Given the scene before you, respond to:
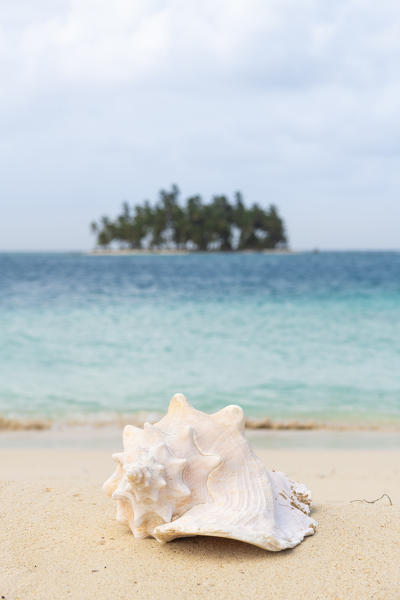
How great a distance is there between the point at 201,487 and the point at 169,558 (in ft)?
0.94

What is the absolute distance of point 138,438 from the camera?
2.26 metres

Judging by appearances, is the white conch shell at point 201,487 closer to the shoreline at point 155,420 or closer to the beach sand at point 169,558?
the beach sand at point 169,558

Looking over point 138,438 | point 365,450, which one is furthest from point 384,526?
point 365,450

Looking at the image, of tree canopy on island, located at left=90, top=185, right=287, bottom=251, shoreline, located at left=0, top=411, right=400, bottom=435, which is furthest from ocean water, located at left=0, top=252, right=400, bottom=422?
tree canopy on island, located at left=90, top=185, right=287, bottom=251

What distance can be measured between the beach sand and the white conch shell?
0.10 meters

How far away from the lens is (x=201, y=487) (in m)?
2.22

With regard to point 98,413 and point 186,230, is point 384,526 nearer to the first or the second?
point 98,413

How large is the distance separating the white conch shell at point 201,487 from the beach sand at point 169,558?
10cm

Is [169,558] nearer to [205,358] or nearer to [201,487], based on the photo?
[201,487]

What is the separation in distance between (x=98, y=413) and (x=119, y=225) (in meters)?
90.3

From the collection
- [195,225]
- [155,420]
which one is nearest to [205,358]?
[155,420]

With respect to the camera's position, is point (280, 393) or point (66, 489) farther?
point (280, 393)

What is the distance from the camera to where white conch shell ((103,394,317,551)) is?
82.1 inches

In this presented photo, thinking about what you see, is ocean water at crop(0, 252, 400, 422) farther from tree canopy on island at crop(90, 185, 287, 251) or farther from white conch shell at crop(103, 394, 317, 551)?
tree canopy on island at crop(90, 185, 287, 251)
